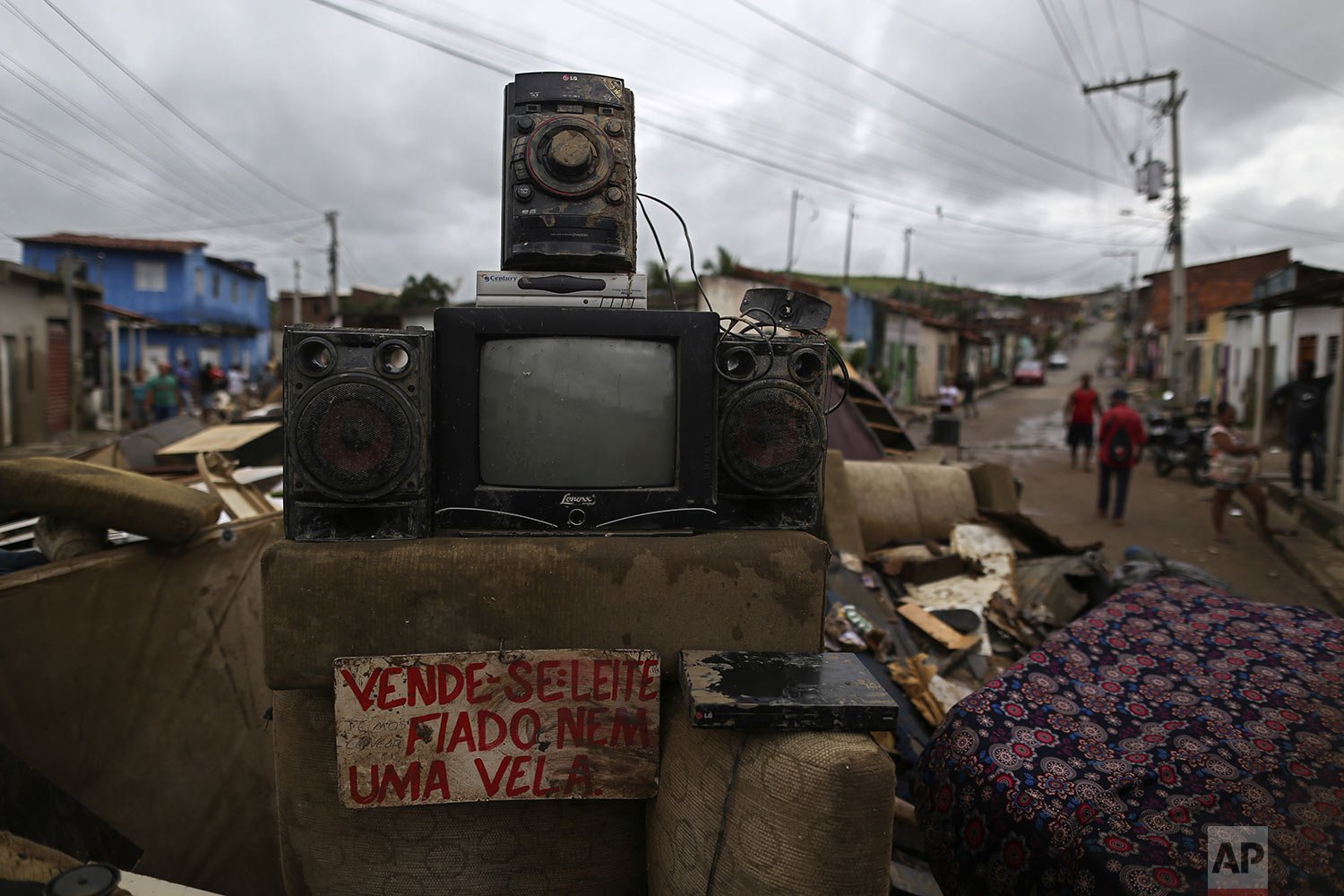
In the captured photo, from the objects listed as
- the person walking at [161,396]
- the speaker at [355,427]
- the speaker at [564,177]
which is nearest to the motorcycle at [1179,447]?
the speaker at [564,177]

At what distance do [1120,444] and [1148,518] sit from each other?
3.79 ft

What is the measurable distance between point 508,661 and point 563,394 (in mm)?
663

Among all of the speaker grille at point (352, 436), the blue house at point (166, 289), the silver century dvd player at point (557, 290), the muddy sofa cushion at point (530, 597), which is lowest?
the muddy sofa cushion at point (530, 597)

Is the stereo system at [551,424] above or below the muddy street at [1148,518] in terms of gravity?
above

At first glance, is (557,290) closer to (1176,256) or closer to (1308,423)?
(1308,423)

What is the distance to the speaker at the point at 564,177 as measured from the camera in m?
2.38

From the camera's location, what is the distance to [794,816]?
152 cm

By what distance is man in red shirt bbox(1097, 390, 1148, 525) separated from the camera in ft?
26.1

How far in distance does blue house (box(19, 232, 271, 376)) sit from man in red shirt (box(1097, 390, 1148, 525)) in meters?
24.4

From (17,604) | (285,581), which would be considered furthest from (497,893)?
(17,604)

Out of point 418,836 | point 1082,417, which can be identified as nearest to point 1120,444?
point 1082,417

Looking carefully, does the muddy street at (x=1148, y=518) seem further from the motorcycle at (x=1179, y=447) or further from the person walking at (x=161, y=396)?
the person walking at (x=161, y=396)

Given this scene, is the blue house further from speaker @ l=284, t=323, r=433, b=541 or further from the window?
speaker @ l=284, t=323, r=433, b=541

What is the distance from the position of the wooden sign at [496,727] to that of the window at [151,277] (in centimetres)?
3059
